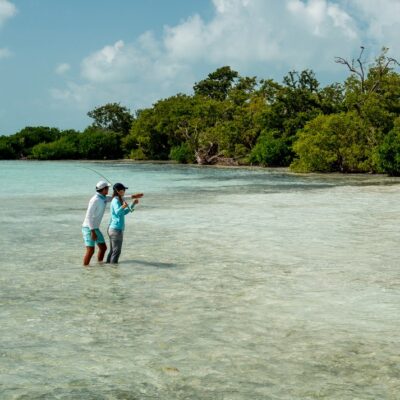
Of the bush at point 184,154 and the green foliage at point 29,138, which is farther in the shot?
the green foliage at point 29,138

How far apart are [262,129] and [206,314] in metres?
54.8

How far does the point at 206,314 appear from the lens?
803 centimetres

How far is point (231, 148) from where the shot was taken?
2530 inches

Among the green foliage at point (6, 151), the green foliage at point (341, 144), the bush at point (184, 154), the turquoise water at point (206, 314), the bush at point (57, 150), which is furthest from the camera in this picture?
the green foliage at point (6, 151)

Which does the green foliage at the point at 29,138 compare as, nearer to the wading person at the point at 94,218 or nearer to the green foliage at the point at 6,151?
the green foliage at the point at 6,151

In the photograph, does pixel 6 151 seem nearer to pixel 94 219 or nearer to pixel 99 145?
pixel 99 145

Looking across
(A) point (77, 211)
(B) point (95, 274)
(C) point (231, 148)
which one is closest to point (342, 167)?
(C) point (231, 148)

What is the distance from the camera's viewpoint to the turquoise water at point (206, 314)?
18.9ft

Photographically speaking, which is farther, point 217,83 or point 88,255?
point 217,83

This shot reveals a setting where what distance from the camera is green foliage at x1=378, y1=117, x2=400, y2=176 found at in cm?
4091

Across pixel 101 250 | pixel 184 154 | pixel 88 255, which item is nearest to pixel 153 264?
pixel 101 250

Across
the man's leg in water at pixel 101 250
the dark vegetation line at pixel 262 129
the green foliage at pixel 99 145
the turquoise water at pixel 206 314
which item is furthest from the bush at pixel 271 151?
the man's leg in water at pixel 101 250

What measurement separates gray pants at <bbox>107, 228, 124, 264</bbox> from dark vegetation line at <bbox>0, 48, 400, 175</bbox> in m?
32.4

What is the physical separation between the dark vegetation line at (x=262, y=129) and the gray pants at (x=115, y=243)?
3235cm
